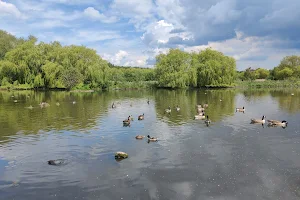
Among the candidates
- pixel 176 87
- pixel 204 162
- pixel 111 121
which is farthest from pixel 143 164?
pixel 176 87

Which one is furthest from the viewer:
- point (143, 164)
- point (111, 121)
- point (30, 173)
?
point (111, 121)

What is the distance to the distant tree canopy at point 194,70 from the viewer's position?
89875mm

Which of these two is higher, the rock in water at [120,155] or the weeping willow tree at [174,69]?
the weeping willow tree at [174,69]

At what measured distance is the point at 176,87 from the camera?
9519cm

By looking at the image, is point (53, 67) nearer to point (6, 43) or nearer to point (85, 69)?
point (85, 69)

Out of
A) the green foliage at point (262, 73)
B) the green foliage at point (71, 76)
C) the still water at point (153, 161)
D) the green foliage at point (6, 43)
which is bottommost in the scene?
the still water at point (153, 161)

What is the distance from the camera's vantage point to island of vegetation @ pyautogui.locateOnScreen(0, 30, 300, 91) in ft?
265

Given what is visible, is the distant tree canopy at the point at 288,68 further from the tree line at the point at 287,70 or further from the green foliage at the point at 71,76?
the green foliage at the point at 71,76

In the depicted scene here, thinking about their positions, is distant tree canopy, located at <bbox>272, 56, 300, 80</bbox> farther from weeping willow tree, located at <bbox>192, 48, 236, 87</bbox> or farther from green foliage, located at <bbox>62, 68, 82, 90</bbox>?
green foliage, located at <bbox>62, 68, 82, 90</bbox>

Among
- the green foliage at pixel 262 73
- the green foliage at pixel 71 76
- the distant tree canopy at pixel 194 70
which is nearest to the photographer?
the green foliage at pixel 71 76

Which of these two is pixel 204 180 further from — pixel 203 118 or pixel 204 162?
pixel 203 118

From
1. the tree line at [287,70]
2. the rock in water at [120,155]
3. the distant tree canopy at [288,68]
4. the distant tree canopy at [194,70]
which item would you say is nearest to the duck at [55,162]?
the rock in water at [120,155]

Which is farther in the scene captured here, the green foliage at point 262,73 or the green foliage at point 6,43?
the green foliage at point 262,73

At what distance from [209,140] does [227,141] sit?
4.29 feet
